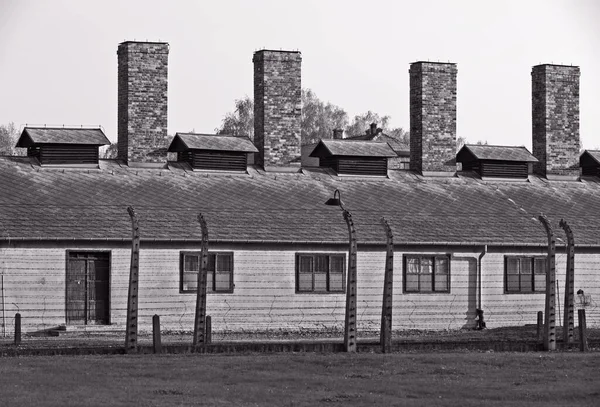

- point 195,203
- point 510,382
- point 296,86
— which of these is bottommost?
point 510,382

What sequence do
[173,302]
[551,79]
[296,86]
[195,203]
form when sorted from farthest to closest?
[551,79] → [296,86] → [195,203] → [173,302]

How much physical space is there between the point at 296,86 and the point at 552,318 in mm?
22191

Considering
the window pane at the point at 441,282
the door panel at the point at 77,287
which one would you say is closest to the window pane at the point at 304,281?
the window pane at the point at 441,282

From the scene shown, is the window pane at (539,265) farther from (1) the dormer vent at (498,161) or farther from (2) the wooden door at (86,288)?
(2) the wooden door at (86,288)

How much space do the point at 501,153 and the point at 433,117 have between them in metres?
2.70

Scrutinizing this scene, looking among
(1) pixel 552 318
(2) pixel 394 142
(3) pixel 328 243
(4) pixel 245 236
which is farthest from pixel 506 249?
(2) pixel 394 142

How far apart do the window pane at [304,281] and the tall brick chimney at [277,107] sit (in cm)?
647

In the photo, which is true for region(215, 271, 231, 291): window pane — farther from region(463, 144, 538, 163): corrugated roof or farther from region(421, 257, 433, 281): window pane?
region(463, 144, 538, 163): corrugated roof

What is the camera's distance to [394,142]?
92500 millimetres

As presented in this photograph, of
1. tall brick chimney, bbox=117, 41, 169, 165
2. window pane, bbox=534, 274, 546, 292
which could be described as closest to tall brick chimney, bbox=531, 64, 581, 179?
window pane, bbox=534, 274, 546, 292

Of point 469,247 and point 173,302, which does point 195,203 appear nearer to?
point 173,302

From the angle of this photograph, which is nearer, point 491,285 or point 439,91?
point 491,285

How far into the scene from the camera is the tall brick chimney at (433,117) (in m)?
48.4

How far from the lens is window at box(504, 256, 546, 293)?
42625mm
